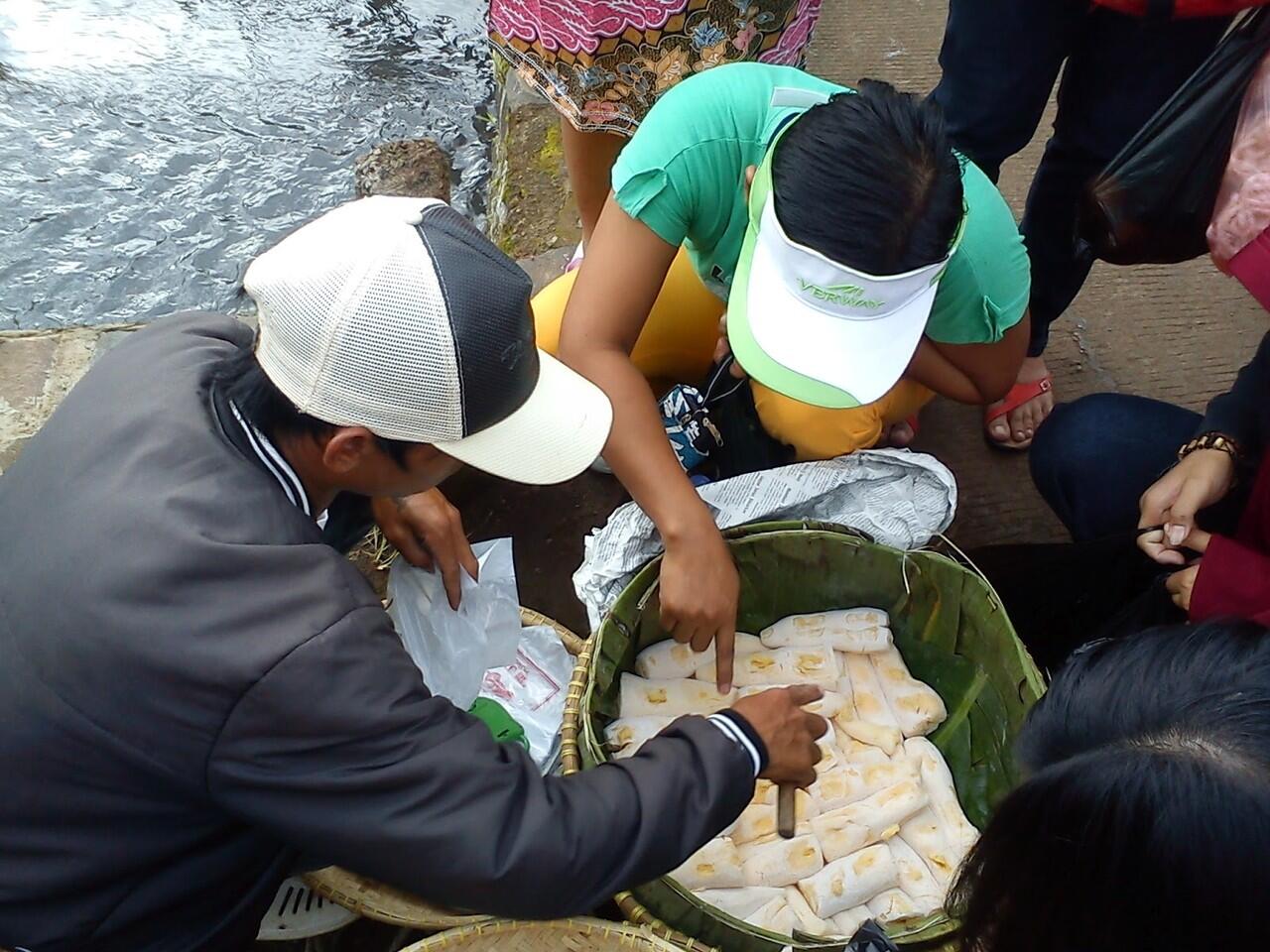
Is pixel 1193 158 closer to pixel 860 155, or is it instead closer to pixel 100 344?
pixel 860 155

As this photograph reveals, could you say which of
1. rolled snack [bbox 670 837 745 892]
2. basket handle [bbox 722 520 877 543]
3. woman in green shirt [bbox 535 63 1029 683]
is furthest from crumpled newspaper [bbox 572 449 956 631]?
rolled snack [bbox 670 837 745 892]

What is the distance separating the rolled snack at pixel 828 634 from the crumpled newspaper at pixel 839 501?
0.59 feet

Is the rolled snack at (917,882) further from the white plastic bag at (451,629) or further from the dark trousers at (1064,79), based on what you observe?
the dark trousers at (1064,79)

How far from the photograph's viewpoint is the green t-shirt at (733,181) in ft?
5.76

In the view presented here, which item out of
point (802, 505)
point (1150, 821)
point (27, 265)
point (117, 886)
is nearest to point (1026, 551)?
point (802, 505)

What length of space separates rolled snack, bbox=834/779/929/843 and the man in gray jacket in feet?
1.59

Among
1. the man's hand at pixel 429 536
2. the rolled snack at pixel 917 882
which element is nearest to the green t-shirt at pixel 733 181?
the man's hand at pixel 429 536

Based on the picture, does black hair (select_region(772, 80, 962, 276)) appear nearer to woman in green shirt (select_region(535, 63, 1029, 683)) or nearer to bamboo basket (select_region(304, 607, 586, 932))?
woman in green shirt (select_region(535, 63, 1029, 683))

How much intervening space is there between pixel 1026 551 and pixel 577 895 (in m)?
1.19

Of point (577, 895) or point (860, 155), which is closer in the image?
point (577, 895)

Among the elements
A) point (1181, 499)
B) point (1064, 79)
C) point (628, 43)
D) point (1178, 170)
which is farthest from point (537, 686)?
point (1064, 79)

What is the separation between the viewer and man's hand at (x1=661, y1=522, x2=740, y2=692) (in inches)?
65.6

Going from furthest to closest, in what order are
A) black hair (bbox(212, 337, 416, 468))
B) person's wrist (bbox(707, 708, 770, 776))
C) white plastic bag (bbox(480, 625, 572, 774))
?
white plastic bag (bbox(480, 625, 572, 774)) < person's wrist (bbox(707, 708, 770, 776)) < black hair (bbox(212, 337, 416, 468))

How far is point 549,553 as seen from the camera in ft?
7.69
